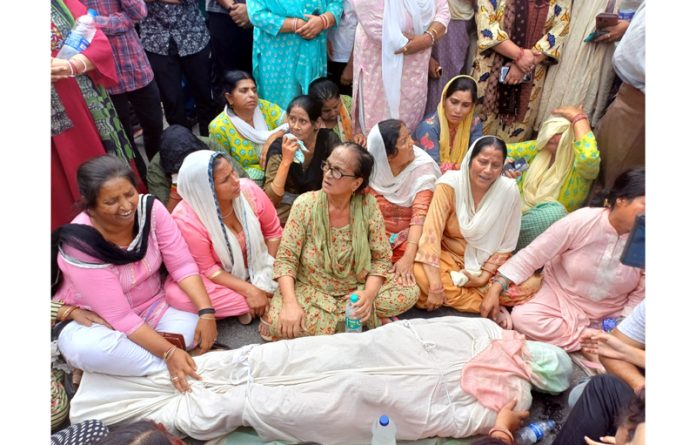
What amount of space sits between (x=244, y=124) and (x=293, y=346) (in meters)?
1.71

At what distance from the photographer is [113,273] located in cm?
229

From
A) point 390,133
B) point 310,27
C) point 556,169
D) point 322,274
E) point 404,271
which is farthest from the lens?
point 310,27

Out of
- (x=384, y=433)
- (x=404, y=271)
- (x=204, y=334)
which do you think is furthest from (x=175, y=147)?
(x=384, y=433)

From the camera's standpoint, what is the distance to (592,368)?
2523 mm

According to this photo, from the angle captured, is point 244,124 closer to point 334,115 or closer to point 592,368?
point 334,115

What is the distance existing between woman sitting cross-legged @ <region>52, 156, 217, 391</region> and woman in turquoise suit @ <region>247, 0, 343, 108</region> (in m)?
1.70

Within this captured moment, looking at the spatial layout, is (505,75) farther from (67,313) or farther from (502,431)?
(67,313)

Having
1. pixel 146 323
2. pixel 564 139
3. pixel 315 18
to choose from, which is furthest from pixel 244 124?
pixel 564 139

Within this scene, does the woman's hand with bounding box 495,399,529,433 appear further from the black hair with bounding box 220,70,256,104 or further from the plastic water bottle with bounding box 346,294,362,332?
the black hair with bounding box 220,70,256,104

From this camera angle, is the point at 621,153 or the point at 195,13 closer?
the point at 621,153

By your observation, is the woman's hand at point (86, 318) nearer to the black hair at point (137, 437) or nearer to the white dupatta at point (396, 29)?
the black hair at point (137, 437)

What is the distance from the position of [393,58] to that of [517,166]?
111 cm

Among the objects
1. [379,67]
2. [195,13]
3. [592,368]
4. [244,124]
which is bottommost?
[592,368]

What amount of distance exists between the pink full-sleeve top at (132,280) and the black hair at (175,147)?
0.56 metres
